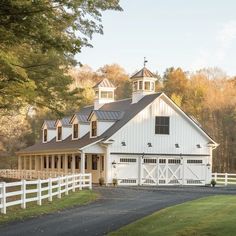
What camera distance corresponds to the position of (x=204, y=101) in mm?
70250

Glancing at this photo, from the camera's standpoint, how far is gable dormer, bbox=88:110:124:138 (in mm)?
42656

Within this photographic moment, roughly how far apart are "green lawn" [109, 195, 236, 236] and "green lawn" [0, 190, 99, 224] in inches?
159

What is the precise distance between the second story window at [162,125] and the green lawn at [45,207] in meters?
15.6

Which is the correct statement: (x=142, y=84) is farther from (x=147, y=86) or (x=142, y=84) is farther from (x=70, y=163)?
(x=70, y=163)

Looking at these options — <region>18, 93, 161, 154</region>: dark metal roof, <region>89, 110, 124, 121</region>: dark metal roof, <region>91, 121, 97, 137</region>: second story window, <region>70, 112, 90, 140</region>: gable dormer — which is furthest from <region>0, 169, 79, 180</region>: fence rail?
<region>89, 110, 124, 121</region>: dark metal roof

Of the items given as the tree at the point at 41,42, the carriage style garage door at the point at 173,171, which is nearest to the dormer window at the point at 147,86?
the carriage style garage door at the point at 173,171

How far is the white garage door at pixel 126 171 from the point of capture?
132ft

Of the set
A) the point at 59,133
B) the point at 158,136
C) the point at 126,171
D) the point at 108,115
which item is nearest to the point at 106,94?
the point at 59,133

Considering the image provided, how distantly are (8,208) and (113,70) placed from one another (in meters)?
69.5

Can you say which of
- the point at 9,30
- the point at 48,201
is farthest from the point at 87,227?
the point at 48,201

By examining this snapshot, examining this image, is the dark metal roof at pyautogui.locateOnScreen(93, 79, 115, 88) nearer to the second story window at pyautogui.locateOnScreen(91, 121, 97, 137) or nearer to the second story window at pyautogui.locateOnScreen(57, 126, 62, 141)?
the second story window at pyautogui.locateOnScreen(57, 126, 62, 141)

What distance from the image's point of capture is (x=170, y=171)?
4212 centimetres

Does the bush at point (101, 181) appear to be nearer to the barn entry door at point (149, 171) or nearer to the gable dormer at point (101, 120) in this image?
the barn entry door at point (149, 171)

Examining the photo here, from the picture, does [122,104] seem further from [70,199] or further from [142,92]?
[70,199]
